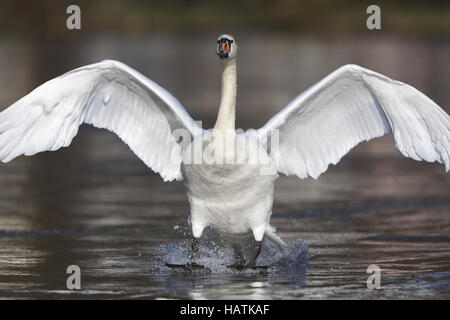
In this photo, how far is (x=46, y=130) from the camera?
463 inches

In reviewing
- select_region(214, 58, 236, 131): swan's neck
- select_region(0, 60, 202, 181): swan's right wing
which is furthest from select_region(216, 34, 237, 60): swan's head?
select_region(0, 60, 202, 181): swan's right wing

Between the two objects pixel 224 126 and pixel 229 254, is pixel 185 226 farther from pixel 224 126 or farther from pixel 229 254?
pixel 224 126

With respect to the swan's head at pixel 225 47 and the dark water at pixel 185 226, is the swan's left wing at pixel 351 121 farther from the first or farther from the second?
the dark water at pixel 185 226

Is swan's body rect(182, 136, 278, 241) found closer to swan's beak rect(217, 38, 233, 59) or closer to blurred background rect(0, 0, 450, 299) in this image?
blurred background rect(0, 0, 450, 299)

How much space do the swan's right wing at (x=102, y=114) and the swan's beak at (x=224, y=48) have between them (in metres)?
0.73

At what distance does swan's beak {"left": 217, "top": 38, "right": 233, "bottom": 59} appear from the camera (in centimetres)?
1183

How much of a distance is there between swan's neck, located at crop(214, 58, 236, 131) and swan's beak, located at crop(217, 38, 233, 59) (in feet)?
0.77

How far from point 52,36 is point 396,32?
17642 millimetres

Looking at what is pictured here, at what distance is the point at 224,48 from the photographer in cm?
1184

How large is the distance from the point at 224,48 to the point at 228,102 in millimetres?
571

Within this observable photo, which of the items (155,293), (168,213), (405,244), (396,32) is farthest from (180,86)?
(396,32)

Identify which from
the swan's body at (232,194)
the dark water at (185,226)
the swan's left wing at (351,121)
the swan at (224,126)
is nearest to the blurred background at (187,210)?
the dark water at (185,226)

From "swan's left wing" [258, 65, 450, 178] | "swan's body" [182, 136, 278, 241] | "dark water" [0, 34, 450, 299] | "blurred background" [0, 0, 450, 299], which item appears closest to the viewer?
"dark water" [0, 34, 450, 299]

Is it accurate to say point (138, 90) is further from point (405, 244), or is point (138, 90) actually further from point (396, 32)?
point (396, 32)
